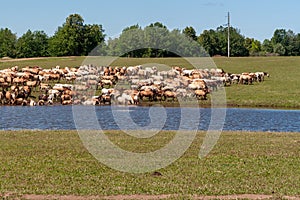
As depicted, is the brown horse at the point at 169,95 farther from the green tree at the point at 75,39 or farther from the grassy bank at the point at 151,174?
the green tree at the point at 75,39

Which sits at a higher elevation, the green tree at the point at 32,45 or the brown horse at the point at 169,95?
the green tree at the point at 32,45

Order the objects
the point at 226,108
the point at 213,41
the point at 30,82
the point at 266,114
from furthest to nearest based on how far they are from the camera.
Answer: the point at 213,41 → the point at 30,82 → the point at 226,108 → the point at 266,114

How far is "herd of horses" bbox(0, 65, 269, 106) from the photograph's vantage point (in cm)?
3934

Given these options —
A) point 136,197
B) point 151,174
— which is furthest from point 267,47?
point 136,197

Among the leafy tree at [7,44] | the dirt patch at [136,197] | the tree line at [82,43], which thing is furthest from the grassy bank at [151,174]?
the leafy tree at [7,44]

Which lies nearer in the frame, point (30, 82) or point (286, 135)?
point (286, 135)

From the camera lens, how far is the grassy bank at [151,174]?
11.9m

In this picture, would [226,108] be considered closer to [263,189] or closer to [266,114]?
[266,114]

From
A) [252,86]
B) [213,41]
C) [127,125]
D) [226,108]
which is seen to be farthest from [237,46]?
[127,125]

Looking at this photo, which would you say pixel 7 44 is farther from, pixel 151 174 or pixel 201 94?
pixel 151 174

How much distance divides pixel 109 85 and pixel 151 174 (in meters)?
34.5

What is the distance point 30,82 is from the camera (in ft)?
149

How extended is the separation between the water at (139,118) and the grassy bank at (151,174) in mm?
7139

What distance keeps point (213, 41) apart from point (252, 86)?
97620 millimetres
